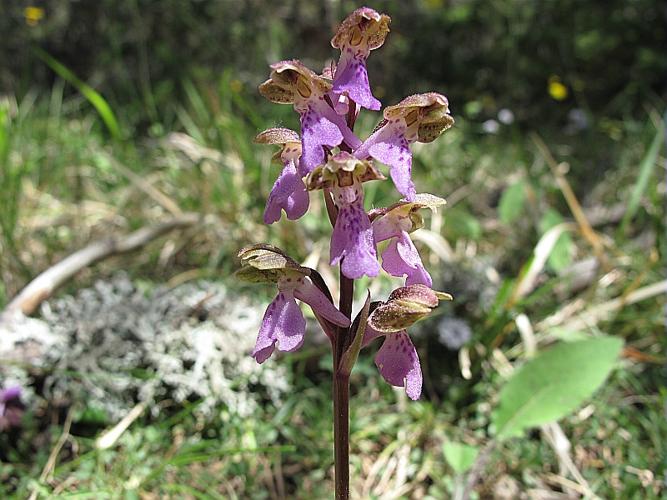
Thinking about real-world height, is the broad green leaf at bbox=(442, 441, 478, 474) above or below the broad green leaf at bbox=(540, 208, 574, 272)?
below

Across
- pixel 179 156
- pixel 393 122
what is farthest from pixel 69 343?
pixel 179 156

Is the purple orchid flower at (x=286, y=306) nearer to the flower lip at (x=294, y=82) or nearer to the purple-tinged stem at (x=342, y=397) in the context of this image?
the purple-tinged stem at (x=342, y=397)

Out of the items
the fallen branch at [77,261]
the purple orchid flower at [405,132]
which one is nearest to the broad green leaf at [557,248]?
the fallen branch at [77,261]

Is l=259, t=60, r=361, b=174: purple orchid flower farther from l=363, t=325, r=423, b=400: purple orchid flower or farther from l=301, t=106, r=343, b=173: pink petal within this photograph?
l=363, t=325, r=423, b=400: purple orchid flower

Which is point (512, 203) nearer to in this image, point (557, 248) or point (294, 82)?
point (557, 248)

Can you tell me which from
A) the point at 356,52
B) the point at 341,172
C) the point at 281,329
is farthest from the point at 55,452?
the point at 356,52

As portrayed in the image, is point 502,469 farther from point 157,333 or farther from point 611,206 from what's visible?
point 611,206

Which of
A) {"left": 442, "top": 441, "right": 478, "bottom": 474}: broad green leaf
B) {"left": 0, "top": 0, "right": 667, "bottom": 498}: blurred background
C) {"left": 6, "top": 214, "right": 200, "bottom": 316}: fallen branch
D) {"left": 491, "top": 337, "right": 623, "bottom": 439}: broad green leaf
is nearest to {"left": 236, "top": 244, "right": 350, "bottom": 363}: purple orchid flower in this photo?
{"left": 0, "top": 0, "right": 667, "bottom": 498}: blurred background
